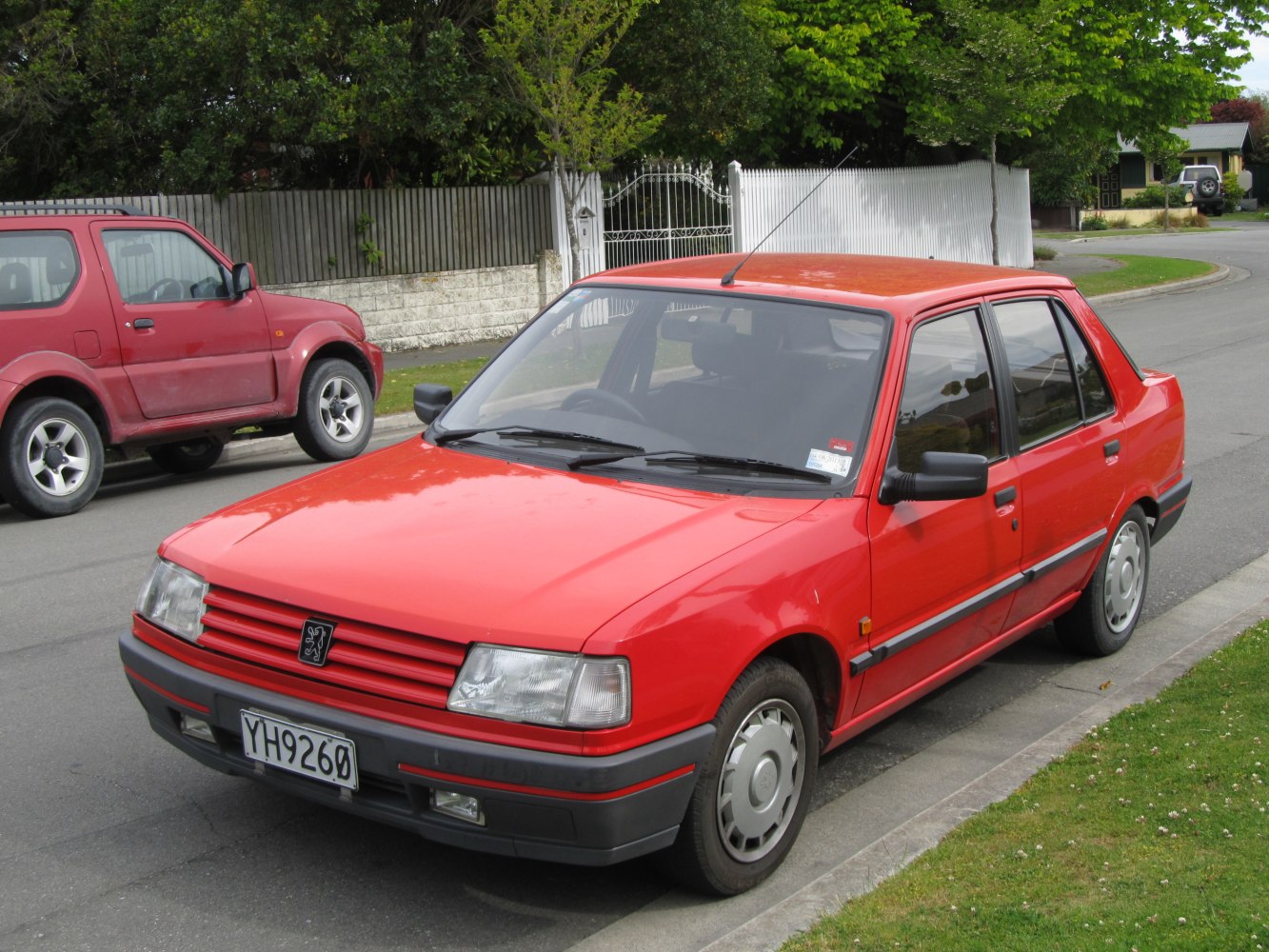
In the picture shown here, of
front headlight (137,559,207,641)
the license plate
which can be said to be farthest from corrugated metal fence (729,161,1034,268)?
the license plate

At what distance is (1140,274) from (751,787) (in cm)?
2902

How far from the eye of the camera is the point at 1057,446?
552cm

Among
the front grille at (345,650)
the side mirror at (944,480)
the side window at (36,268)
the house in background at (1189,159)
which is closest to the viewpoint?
the front grille at (345,650)

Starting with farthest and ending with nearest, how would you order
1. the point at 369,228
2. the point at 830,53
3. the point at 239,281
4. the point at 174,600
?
the point at 830,53
the point at 369,228
the point at 239,281
the point at 174,600

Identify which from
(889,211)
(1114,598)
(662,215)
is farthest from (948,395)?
(889,211)

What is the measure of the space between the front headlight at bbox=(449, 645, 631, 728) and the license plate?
1.19 ft

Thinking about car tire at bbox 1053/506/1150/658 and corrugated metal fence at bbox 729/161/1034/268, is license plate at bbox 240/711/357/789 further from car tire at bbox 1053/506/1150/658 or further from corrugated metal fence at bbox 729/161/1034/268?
corrugated metal fence at bbox 729/161/1034/268

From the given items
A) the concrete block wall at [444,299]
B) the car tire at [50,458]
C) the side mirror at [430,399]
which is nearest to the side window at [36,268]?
the car tire at [50,458]

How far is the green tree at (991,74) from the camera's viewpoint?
26766 mm

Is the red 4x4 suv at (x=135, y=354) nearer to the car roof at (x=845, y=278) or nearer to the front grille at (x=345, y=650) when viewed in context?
the car roof at (x=845, y=278)

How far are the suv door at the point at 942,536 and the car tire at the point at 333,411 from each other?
7.28 m

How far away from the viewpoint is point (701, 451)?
15.0ft

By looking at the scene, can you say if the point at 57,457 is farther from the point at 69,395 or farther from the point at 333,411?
the point at 333,411

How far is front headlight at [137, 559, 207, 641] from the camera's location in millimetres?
4074
